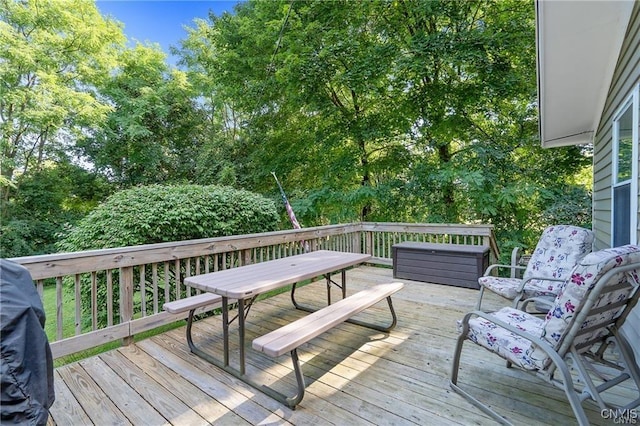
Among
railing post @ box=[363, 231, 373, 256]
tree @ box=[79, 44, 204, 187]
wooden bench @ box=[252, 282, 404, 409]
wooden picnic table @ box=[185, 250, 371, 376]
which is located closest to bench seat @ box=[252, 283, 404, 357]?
wooden bench @ box=[252, 282, 404, 409]

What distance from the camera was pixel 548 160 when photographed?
693 centimetres

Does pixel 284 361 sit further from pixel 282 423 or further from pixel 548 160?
pixel 548 160

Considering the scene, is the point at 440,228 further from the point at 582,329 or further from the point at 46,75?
the point at 46,75

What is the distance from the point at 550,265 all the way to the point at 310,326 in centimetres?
278

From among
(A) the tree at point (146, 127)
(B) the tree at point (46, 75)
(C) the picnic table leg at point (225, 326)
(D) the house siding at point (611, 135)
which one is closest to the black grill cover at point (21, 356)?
(C) the picnic table leg at point (225, 326)

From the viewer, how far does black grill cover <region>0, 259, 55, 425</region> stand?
1056 millimetres

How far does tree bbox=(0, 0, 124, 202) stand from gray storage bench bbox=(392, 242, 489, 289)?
34.9 feet

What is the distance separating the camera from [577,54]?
3.01m

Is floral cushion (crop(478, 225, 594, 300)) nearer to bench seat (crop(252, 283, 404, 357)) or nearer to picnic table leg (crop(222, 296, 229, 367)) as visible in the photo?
bench seat (crop(252, 283, 404, 357))

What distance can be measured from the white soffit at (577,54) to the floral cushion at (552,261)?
5.29ft

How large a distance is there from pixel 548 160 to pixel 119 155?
1346 centimetres

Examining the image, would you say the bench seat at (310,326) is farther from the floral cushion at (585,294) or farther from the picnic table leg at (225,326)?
the floral cushion at (585,294)

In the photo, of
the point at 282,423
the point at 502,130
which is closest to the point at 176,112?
the point at 502,130

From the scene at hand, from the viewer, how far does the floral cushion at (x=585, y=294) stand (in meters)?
1.60
